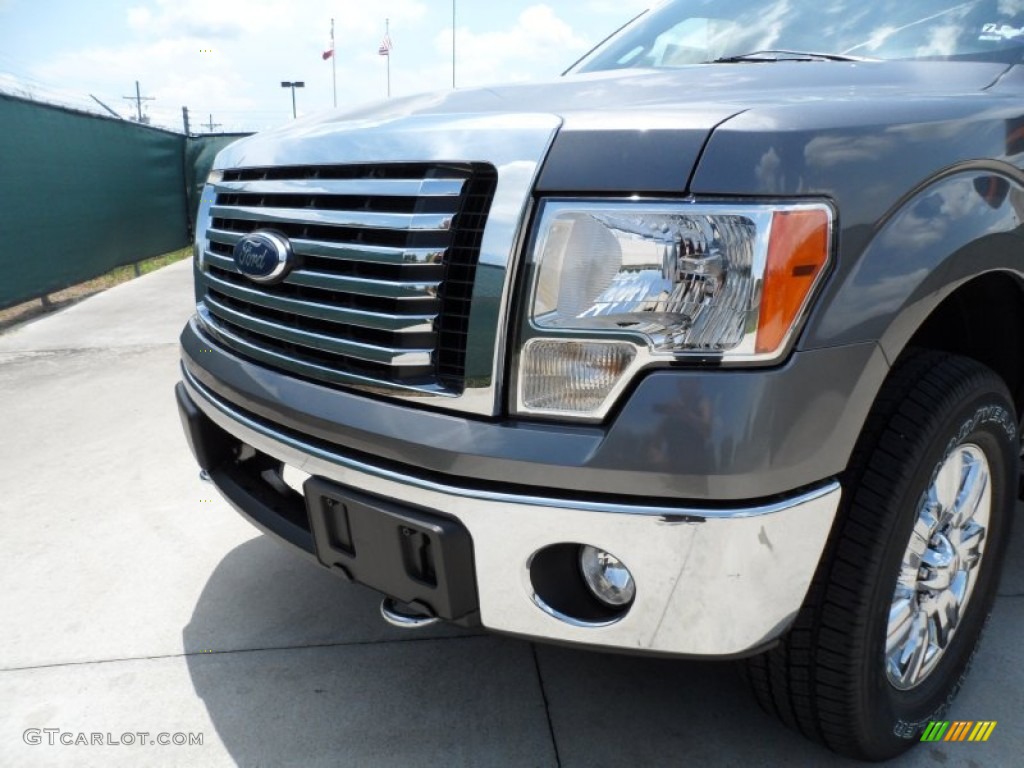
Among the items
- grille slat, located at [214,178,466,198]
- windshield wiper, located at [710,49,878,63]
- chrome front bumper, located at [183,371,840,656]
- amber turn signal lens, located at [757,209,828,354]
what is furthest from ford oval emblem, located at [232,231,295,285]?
windshield wiper, located at [710,49,878,63]

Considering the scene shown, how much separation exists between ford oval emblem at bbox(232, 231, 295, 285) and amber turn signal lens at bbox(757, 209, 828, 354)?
3.33ft

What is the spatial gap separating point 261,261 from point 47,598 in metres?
1.49

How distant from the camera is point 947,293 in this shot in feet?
5.06

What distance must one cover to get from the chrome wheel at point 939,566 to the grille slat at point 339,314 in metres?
1.05

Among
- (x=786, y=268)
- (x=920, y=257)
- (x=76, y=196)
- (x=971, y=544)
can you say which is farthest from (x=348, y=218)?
(x=76, y=196)

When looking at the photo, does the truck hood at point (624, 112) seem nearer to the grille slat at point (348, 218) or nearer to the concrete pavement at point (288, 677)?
the grille slat at point (348, 218)

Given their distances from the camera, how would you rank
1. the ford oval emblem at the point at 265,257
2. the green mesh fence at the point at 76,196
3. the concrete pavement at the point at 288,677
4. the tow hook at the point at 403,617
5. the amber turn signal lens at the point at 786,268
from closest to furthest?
the amber turn signal lens at the point at 786,268
the tow hook at the point at 403,617
the ford oval emblem at the point at 265,257
the concrete pavement at the point at 288,677
the green mesh fence at the point at 76,196

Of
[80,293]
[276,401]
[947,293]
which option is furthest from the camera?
[80,293]

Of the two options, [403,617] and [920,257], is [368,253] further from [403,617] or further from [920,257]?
[920,257]

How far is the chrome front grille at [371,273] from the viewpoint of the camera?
1.53 m

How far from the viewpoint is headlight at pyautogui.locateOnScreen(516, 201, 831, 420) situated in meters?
1.33

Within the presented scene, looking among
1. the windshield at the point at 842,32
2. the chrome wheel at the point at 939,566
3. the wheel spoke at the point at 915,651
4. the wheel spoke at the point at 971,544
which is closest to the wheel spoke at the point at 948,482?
the chrome wheel at the point at 939,566

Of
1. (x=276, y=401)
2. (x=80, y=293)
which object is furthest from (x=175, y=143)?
(x=276, y=401)

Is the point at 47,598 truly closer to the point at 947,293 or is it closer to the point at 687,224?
the point at 687,224
